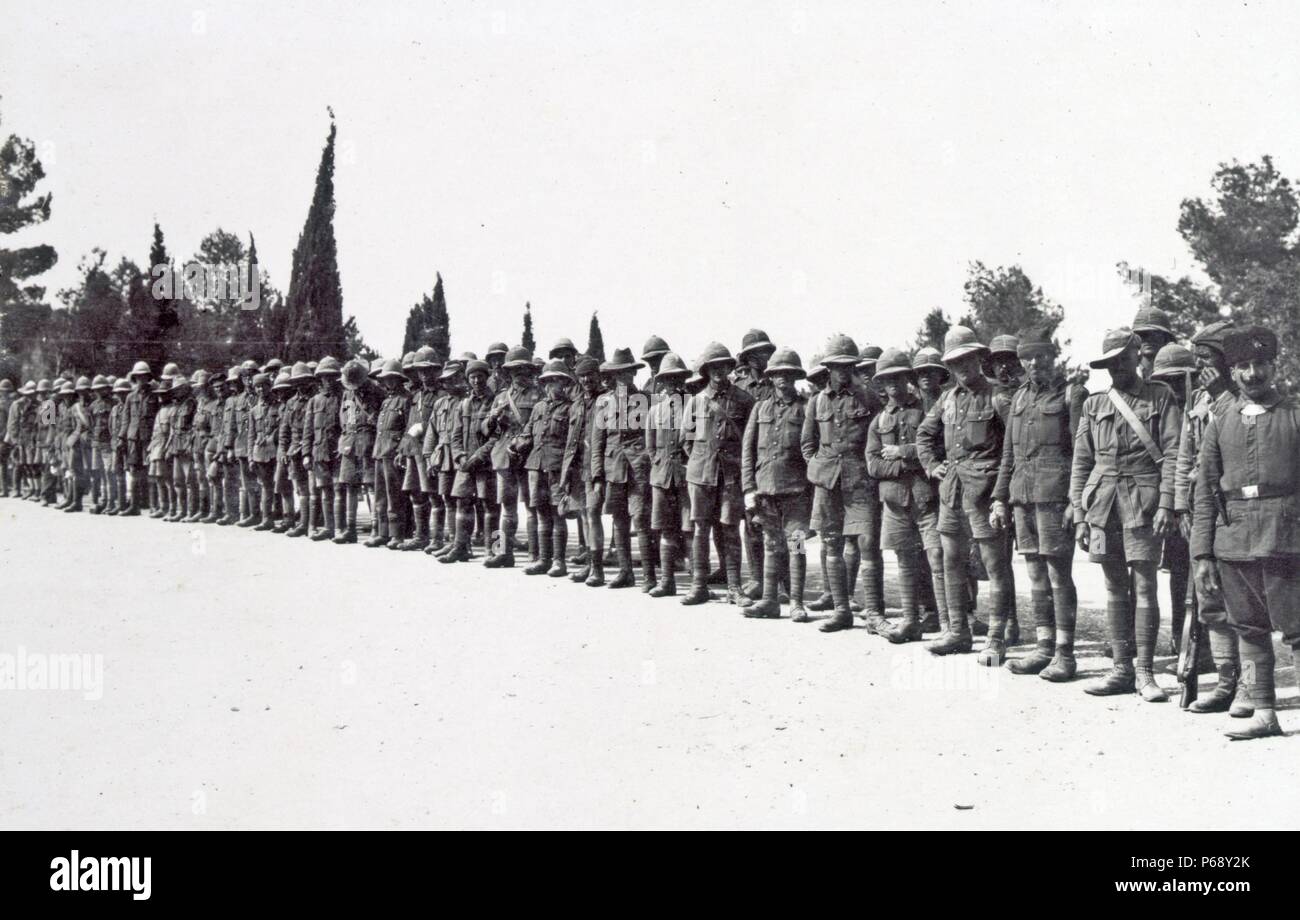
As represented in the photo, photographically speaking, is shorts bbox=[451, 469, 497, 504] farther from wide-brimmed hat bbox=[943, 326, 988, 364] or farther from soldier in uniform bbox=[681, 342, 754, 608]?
wide-brimmed hat bbox=[943, 326, 988, 364]

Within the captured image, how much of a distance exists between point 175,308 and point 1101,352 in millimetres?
37683

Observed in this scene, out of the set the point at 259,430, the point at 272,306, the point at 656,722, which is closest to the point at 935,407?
the point at 656,722

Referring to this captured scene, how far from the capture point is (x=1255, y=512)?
20.2 feet

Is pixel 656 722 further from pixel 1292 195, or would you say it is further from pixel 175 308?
pixel 175 308

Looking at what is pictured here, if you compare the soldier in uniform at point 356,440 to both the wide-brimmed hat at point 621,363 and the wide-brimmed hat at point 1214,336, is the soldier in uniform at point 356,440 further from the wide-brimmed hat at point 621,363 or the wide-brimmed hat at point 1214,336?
the wide-brimmed hat at point 1214,336

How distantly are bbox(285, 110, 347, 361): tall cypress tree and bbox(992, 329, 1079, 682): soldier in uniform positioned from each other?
91.1 feet

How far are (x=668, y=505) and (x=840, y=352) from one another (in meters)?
2.63

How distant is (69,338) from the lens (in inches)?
1417

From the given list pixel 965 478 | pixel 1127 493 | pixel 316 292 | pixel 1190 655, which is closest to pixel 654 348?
pixel 965 478

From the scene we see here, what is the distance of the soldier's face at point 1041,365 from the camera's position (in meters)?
7.62

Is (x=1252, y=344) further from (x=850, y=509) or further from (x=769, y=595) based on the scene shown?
(x=769, y=595)

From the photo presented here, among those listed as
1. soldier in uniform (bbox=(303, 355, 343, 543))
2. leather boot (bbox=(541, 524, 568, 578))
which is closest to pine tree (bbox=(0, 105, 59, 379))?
soldier in uniform (bbox=(303, 355, 343, 543))

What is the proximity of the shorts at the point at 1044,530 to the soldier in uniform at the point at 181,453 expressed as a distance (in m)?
15.4
